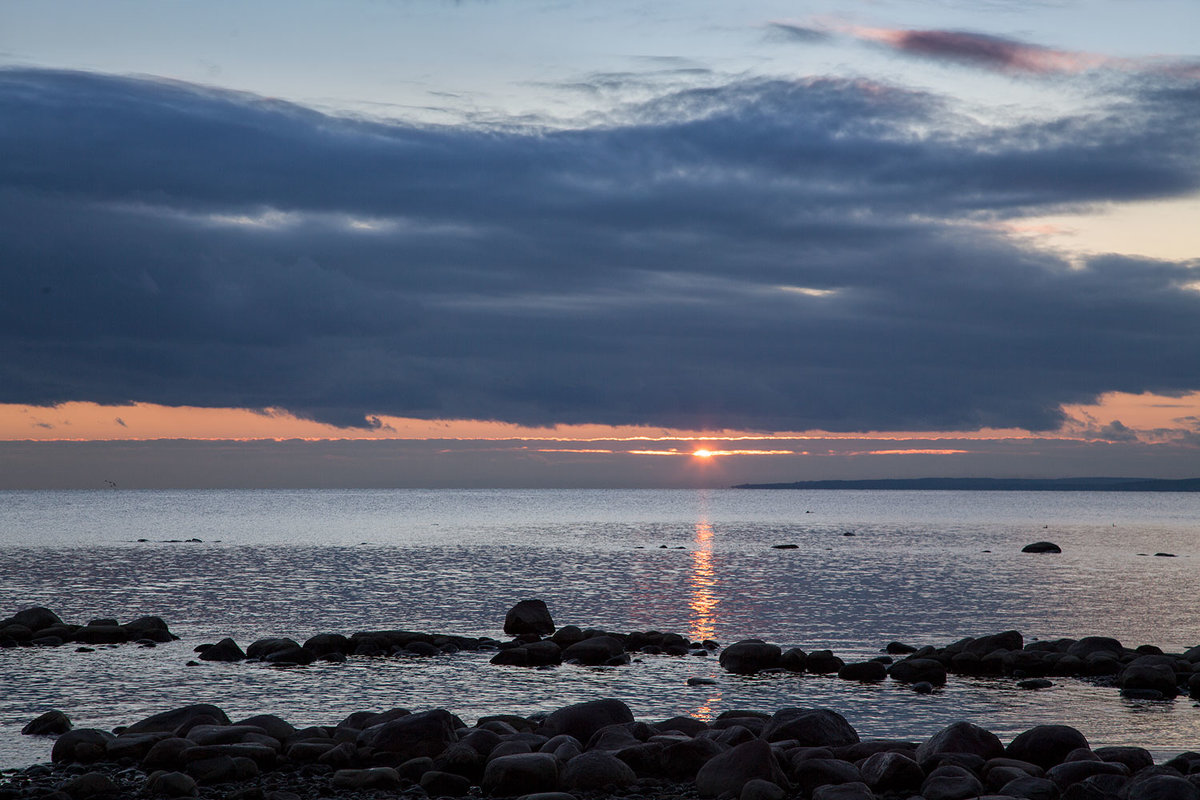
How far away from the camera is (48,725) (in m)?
20.5

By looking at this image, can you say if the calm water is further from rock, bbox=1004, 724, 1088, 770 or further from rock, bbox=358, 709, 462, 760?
rock, bbox=358, 709, 462, 760

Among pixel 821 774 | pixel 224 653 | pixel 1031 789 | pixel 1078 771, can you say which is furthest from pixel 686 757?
pixel 224 653

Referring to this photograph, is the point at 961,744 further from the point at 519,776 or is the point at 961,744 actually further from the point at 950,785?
the point at 519,776

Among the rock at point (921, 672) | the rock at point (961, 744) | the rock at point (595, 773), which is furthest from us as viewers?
the rock at point (921, 672)

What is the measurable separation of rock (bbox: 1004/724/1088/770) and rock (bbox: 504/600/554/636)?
805 inches

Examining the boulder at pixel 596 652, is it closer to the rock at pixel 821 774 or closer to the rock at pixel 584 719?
the rock at pixel 584 719

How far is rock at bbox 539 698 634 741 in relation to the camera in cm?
1966

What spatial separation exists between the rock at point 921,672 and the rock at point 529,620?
1304 cm

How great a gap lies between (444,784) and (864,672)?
1510 centimetres

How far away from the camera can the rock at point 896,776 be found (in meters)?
16.7

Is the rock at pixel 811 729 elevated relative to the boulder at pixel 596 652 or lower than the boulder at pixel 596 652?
elevated

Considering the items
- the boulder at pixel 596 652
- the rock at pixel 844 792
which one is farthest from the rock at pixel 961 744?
the boulder at pixel 596 652

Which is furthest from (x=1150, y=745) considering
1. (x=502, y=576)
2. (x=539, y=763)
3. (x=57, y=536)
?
(x=57, y=536)

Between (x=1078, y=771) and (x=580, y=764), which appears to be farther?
(x=580, y=764)
